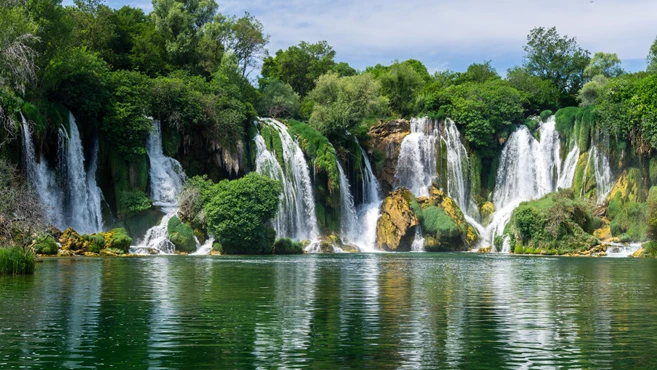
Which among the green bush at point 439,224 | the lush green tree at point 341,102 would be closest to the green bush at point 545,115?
the lush green tree at point 341,102

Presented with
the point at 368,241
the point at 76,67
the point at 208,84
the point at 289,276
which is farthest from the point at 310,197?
the point at 289,276

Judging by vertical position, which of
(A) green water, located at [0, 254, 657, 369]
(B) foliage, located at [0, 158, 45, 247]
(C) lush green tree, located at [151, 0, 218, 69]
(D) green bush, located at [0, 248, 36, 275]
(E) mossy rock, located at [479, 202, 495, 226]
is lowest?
(A) green water, located at [0, 254, 657, 369]

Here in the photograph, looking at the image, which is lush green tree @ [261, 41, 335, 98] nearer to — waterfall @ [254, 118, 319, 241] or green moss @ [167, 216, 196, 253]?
waterfall @ [254, 118, 319, 241]

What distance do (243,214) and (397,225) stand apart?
18.3m

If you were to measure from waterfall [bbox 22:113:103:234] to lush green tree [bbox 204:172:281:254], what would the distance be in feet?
27.2

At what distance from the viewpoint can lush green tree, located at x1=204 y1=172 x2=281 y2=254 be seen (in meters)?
58.4

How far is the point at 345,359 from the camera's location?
14.3 meters

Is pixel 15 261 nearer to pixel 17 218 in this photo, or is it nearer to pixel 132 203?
pixel 17 218

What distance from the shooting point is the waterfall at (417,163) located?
8050 centimetres

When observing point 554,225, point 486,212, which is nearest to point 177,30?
point 486,212

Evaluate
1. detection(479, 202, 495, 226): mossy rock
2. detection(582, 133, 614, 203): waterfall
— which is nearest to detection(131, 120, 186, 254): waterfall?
detection(479, 202, 495, 226): mossy rock

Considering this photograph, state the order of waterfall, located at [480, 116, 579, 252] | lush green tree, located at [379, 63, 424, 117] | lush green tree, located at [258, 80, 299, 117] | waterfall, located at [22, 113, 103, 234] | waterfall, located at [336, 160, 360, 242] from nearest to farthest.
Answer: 1. waterfall, located at [22, 113, 103, 234]
2. waterfall, located at [336, 160, 360, 242]
3. waterfall, located at [480, 116, 579, 252]
4. lush green tree, located at [258, 80, 299, 117]
5. lush green tree, located at [379, 63, 424, 117]

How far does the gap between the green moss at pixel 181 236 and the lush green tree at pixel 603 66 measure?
191 ft

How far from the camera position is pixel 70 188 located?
194 feet
